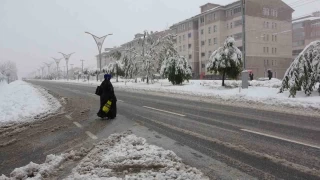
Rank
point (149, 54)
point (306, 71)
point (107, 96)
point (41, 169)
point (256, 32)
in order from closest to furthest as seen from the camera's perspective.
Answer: point (41, 169), point (107, 96), point (306, 71), point (149, 54), point (256, 32)

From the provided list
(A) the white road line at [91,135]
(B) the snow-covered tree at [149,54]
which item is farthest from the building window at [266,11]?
(A) the white road line at [91,135]

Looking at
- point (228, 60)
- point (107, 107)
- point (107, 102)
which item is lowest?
point (107, 107)

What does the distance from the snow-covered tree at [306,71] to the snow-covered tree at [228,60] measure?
758 cm

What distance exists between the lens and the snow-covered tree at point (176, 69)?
29.8 meters

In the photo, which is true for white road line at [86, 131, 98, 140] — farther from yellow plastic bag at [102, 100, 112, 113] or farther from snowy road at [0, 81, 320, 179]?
yellow plastic bag at [102, 100, 112, 113]

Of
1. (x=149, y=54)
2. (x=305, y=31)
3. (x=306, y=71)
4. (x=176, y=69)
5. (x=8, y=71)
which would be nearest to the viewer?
(x=306, y=71)

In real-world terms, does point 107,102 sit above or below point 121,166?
above

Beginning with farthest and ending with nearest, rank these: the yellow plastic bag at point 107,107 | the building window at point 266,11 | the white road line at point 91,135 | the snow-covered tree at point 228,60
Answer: the building window at point 266,11 < the snow-covered tree at point 228,60 < the yellow plastic bag at point 107,107 < the white road line at point 91,135

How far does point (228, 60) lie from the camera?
22.4m

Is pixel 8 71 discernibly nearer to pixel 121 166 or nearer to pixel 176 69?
pixel 176 69

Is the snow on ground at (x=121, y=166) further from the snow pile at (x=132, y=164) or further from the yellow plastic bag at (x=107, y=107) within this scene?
the yellow plastic bag at (x=107, y=107)

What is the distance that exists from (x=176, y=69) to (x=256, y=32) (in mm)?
35657

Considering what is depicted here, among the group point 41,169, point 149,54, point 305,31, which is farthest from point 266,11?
point 41,169

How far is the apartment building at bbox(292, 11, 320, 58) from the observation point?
3012 inches
